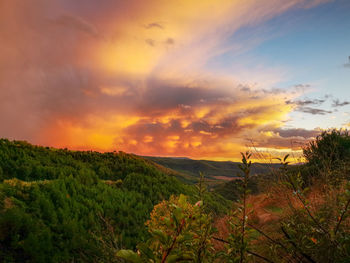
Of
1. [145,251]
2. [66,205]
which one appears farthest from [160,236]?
[66,205]

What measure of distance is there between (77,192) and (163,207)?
607cm

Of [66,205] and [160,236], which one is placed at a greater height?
[160,236]

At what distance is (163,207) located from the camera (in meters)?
5.33

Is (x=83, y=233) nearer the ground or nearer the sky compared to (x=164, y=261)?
nearer the ground

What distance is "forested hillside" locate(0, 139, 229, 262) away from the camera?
650 centimetres

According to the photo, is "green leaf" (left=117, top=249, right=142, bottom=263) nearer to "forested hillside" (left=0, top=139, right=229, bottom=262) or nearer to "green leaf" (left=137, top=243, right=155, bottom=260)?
"green leaf" (left=137, top=243, right=155, bottom=260)

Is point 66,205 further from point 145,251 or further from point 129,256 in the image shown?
point 129,256

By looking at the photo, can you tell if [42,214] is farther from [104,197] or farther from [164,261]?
[164,261]

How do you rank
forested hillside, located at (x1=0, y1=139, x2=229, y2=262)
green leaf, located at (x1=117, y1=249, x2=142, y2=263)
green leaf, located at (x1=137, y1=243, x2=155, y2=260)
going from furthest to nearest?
forested hillside, located at (x1=0, y1=139, x2=229, y2=262)
green leaf, located at (x1=137, y1=243, x2=155, y2=260)
green leaf, located at (x1=117, y1=249, x2=142, y2=263)

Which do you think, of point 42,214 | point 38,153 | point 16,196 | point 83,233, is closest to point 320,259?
point 83,233

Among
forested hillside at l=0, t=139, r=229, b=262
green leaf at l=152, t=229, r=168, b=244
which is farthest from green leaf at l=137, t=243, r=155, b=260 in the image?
forested hillside at l=0, t=139, r=229, b=262

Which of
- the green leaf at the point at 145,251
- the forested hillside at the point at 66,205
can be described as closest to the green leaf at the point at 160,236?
the green leaf at the point at 145,251

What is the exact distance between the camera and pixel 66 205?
859cm

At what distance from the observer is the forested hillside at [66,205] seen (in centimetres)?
650
